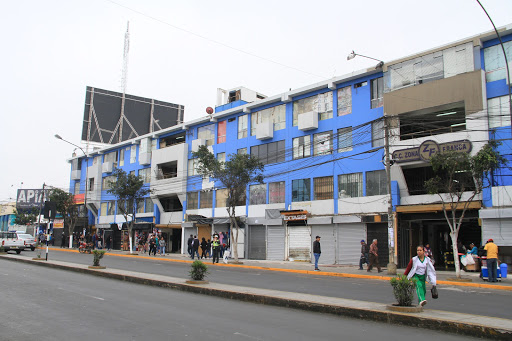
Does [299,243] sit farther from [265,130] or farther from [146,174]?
[146,174]

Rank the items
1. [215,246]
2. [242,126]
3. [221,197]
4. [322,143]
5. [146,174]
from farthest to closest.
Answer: [146,174] → [221,197] → [242,126] → [322,143] → [215,246]

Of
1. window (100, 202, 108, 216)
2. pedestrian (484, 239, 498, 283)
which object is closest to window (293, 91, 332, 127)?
pedestrian (484, 239, 498, 283)

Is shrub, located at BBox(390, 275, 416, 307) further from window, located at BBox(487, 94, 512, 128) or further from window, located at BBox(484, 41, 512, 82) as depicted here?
window, located at BBox(484, 41, 512, 82)

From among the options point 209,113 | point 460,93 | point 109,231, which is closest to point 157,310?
point 460,93

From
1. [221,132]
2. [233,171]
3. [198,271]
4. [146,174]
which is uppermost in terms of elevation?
[221,132]

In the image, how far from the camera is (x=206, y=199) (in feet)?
134

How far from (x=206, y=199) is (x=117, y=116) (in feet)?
95.2

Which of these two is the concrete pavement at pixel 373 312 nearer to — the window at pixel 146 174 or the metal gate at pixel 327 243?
the metal gate at pixel 327 243

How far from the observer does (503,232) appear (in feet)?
73.8

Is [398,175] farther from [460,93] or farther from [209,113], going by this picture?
[209,113]

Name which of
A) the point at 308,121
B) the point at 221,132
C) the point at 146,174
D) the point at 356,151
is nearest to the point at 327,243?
the point at 356,151

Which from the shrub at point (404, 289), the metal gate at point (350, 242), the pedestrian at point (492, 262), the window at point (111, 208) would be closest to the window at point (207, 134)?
the metal gate at point (350, 242)

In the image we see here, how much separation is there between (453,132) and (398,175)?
4.12 m

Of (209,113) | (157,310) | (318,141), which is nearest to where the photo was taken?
(157,310)
